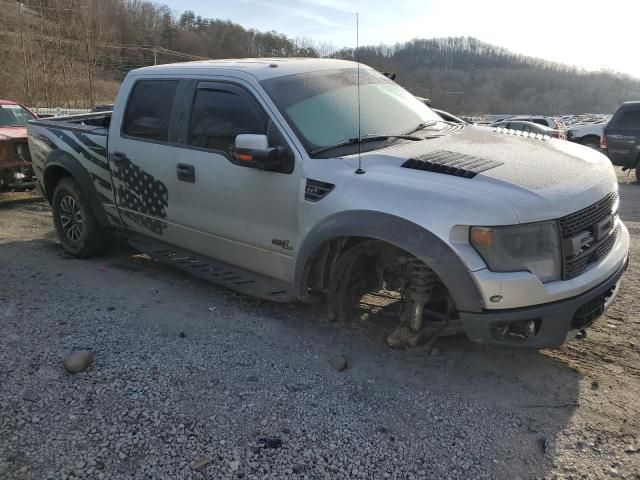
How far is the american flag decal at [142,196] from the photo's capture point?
4.67 m

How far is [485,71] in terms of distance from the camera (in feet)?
454

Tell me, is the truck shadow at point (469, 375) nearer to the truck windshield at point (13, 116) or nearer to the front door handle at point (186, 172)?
the front door handle at point (186, 172)

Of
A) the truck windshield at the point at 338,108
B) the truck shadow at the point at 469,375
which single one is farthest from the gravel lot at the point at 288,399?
the truck windshield at the point at 338,108

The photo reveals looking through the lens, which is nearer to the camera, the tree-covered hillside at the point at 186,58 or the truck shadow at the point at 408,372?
the truck shadow at the point at 408,372

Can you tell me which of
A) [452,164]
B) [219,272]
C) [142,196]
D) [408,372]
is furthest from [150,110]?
[408,372]

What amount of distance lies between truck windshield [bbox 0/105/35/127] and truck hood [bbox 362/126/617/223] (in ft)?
28.5

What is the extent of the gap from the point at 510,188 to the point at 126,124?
11.6ft

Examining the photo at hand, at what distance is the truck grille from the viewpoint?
2961 mm

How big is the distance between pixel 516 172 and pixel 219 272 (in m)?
2.39

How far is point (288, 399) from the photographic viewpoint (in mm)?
3121

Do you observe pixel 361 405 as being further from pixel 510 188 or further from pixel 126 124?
pixel 126 124

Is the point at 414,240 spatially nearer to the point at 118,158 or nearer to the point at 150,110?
the point at 150,110

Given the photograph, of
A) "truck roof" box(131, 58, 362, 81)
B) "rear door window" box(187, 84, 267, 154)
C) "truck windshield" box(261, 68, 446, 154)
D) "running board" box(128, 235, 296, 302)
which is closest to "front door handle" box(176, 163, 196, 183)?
"rear door window" box(187, 84, 267, 154)

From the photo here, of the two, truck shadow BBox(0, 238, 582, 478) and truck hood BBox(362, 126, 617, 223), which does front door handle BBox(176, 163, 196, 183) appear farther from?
truck hood BBox(362, 126, 617, 223)
